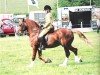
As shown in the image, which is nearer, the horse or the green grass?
the horse

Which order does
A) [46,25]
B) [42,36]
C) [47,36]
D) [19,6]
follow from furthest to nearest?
[19,6], [47,36], [42,36], [46,25]

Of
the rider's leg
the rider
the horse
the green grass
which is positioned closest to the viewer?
the rider

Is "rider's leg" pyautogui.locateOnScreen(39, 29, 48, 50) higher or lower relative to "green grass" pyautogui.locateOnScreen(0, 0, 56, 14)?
higher

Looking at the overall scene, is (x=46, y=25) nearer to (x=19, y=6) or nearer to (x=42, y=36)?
(x=42, y=36)

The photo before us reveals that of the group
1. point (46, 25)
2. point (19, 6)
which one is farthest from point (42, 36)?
point (19, 6)

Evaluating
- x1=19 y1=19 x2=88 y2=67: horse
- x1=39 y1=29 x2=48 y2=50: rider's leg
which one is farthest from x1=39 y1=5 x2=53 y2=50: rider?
x1=19 y1=19 x2=88 y2=67: horse

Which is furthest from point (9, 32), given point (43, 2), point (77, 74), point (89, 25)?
point (43, 2)

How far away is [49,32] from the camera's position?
15383 mm

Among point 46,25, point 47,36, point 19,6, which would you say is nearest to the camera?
point 46,25

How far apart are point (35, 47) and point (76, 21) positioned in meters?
37.0

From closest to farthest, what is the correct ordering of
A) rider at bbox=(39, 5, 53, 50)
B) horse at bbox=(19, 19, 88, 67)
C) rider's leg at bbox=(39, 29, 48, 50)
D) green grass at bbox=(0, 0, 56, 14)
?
1. rider at bbox=(39, 5, 53, 50)
2. rider's leg at bbox=(39, 29, 48, 50)
3. horse at bbox=(19, 19, 88, 67)
4. green grass at bbox=(0, 0, 56, 14)

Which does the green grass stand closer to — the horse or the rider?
the horse

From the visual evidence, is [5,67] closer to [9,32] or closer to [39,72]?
[39,72]

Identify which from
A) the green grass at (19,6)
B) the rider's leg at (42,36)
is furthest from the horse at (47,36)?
the green grass at (19,6)
